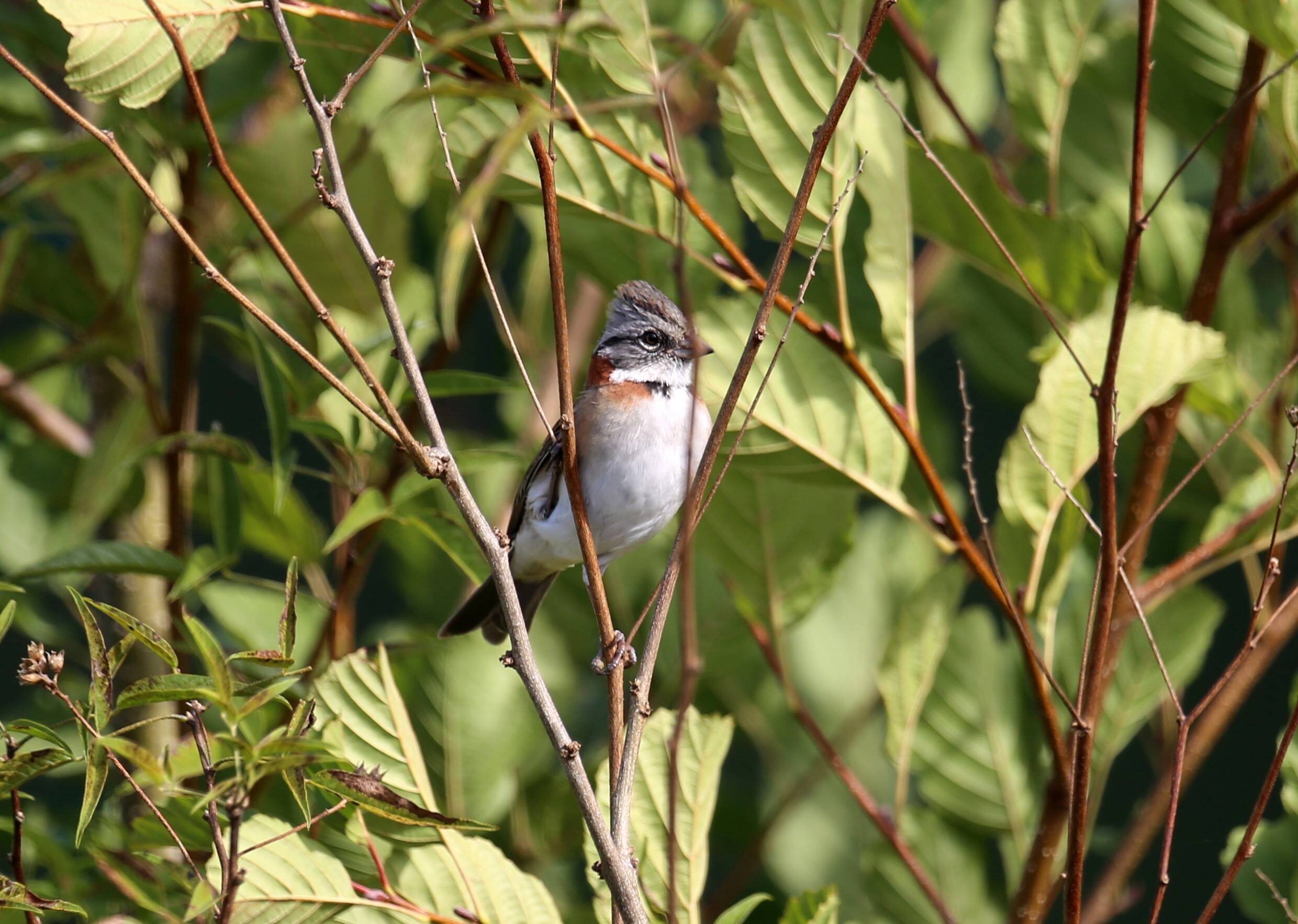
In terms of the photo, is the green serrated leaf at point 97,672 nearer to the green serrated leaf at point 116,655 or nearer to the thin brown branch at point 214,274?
the green serrated leaf at point 116,655

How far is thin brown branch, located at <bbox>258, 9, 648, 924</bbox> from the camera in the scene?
1.40m

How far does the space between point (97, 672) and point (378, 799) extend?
369 mm

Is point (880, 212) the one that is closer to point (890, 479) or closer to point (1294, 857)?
point (890, 479)

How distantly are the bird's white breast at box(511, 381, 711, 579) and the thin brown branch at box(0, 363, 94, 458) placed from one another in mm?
1210

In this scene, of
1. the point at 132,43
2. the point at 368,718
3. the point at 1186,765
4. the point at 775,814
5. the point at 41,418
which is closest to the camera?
the point at 132,43

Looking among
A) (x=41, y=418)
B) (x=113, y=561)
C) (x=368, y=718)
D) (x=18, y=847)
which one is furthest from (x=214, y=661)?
(x=41, y=418)

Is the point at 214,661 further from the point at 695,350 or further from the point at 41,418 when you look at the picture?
the point at 41,418

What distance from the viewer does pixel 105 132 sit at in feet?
5.01

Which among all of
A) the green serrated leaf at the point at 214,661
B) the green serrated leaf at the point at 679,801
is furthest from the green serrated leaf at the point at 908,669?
the green serrated leaf at the point at 214,661

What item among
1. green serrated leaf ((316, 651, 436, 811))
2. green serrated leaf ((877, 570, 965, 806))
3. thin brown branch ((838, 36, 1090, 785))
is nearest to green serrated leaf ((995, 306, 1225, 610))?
thin brown branch ((838, 36, 1090, 785))

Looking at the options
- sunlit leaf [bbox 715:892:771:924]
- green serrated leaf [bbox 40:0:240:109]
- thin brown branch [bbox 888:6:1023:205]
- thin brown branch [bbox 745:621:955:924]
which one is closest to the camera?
sunlit leaf [bbox 715:892:771:924]

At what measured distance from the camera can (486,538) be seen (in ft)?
4.91

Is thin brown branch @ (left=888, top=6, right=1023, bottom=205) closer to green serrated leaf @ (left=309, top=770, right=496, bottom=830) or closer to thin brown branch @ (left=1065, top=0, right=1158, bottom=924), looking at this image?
thin brown branch @ (left=1065, top=0, right=1158, bottom=924)

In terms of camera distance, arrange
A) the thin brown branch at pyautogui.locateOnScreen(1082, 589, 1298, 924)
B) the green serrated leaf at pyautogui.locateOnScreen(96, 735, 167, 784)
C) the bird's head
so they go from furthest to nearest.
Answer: the bird's head
the thin brown branch at pyautogui.locateOnScreen(1082, 589, 1298, 924)
the green serrated leaf at pyautogui.locateOnScreen(96, 735, 167, 784)
